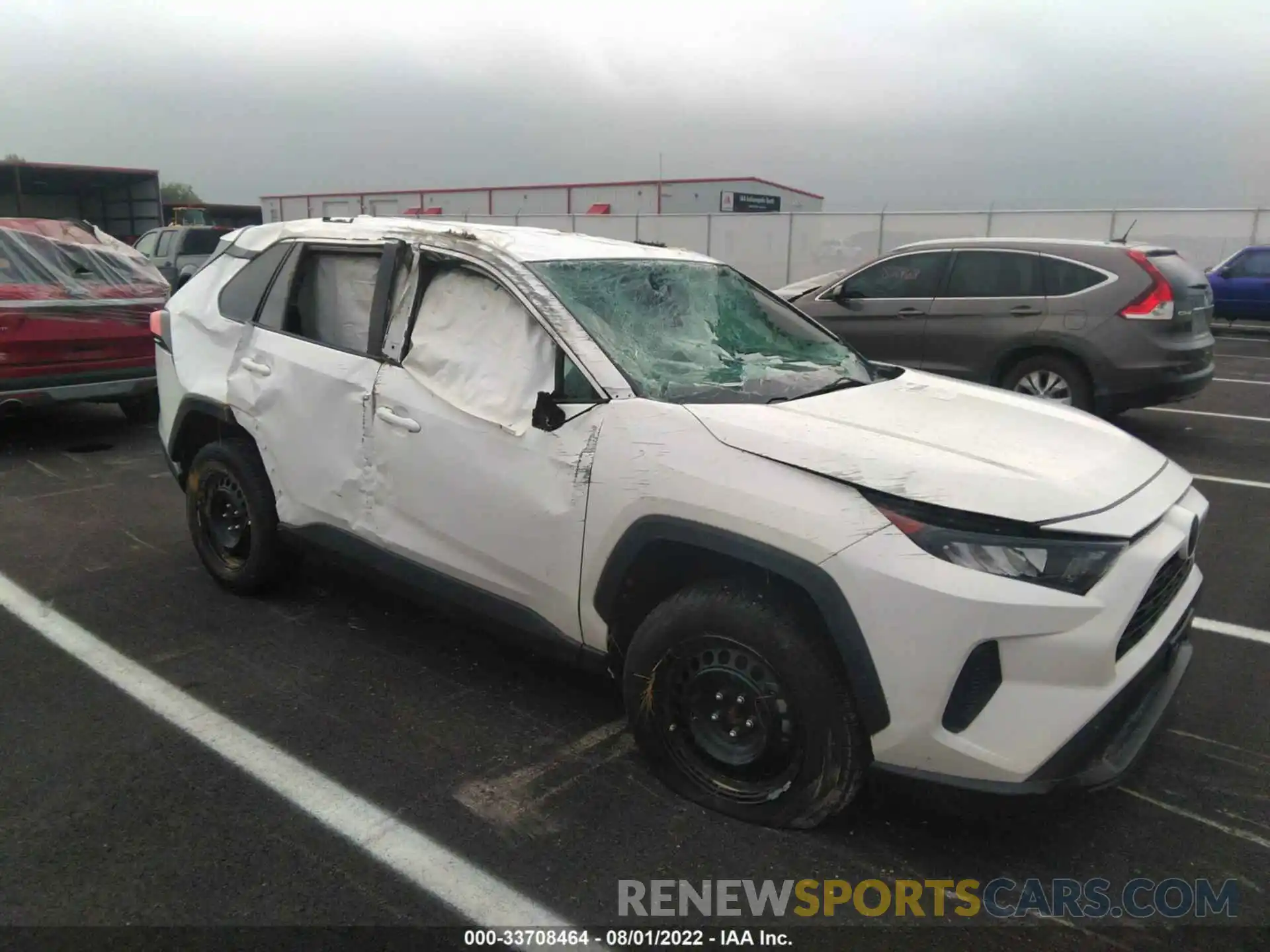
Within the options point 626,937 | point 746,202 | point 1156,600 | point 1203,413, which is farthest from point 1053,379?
point 746,202

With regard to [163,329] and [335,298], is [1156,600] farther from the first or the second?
[163,329]

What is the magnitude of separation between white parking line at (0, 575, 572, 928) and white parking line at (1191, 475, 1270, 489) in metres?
6.10

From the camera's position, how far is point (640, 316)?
3307 mm

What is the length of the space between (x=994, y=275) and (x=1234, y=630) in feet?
15.4

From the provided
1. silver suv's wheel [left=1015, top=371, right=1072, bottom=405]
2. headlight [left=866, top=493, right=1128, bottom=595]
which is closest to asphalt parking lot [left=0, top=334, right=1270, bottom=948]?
headlight [left=866, top=493, right=1128, bottom=595]

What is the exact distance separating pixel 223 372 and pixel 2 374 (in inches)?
151

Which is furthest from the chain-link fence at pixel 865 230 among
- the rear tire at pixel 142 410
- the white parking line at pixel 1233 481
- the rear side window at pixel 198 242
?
the white parking line at pixel 1233 481

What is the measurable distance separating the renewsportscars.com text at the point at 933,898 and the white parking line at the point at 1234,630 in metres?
1.92

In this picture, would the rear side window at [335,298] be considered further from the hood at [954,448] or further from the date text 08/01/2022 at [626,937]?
the date text 08/01/2022 at [626,937]

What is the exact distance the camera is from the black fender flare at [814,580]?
92.7 inches

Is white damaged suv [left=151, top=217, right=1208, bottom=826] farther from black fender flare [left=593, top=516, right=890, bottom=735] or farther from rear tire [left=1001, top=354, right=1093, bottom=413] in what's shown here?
rear tire [left=1001, top=354, right=1093, bottom=413]

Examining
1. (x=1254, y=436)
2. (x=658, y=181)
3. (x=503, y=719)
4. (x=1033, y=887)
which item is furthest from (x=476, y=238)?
(x=658, y=181)

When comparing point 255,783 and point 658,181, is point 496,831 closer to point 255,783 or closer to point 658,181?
point 255,783

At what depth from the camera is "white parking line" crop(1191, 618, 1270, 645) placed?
4.07 metres
